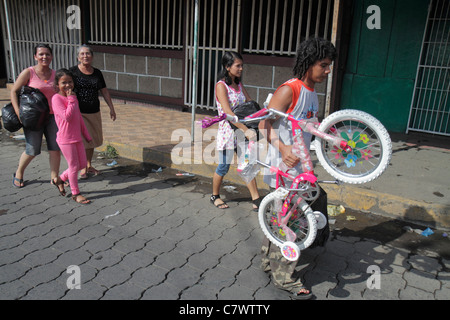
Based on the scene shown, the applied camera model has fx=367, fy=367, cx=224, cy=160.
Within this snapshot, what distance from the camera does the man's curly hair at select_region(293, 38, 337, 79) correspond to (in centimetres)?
253

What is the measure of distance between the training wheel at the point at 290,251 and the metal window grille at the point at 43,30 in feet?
32.5

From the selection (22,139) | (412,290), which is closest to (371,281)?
(412,290)

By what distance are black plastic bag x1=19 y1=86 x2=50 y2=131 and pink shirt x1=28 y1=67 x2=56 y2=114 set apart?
0.06m

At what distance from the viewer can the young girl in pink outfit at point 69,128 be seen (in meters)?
4.12

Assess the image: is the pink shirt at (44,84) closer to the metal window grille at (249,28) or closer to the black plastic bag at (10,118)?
the black plastic bag at (10,118)

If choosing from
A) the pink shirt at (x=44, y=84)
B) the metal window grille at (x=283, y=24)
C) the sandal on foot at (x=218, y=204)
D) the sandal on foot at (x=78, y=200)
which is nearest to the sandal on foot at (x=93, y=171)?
the sandal on foot at (x=78, y=200)

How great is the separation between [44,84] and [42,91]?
0.09m

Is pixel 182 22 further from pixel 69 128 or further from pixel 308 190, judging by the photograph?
pixel 308 190

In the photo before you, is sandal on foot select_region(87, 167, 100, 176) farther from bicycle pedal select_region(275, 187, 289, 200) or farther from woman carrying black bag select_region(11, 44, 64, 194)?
bicycle pedal select_region(275, 187, 289, 200)

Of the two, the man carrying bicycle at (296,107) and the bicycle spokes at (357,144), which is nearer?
the bicycle spokes at (357,144)

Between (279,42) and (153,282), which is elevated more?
(279,42)

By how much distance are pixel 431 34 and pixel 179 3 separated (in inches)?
214

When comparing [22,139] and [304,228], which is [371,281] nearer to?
[304,228]

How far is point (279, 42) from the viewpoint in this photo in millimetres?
7734
